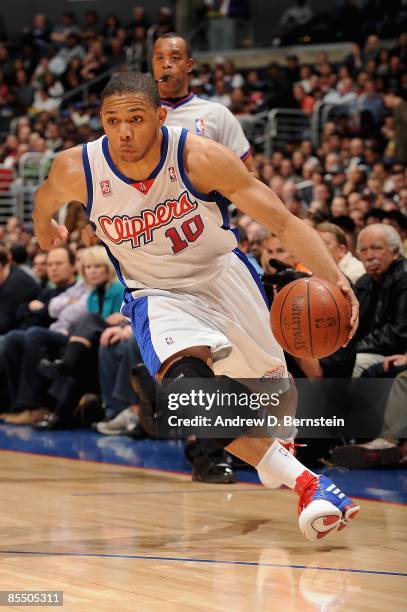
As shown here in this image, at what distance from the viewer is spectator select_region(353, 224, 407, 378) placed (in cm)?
684

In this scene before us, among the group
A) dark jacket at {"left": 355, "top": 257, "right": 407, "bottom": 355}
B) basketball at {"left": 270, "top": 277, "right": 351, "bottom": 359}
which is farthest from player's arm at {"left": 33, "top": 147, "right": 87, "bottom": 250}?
dark jacket at {"left": 355, "top": 257, "right": 407, "bottom": 355}

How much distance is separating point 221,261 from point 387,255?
2268 mm

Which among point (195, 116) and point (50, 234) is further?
point (195, 116)

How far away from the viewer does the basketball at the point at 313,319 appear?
14.2 feet

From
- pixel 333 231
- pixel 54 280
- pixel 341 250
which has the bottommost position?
pixel 54 280

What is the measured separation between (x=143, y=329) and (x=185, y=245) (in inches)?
16.0

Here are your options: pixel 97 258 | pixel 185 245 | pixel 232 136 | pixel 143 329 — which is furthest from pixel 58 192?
pixel 97 258

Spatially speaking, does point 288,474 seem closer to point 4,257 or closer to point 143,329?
point 143,329

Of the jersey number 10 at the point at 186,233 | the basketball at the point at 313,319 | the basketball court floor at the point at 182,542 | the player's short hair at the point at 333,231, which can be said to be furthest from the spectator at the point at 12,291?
the basketball at the point at 313,319

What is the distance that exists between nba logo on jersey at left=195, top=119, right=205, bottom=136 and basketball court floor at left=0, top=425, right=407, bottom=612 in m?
2.03

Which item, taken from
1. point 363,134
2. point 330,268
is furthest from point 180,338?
point 363,134

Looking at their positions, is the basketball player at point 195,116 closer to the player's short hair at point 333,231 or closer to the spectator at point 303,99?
the player's short hair at point 333,231

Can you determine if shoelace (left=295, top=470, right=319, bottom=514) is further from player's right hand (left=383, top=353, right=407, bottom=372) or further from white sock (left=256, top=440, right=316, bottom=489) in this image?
player's right hand (left=383, top=353, right=407, bottom=372)

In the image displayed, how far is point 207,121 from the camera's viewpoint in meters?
→ 6.47
